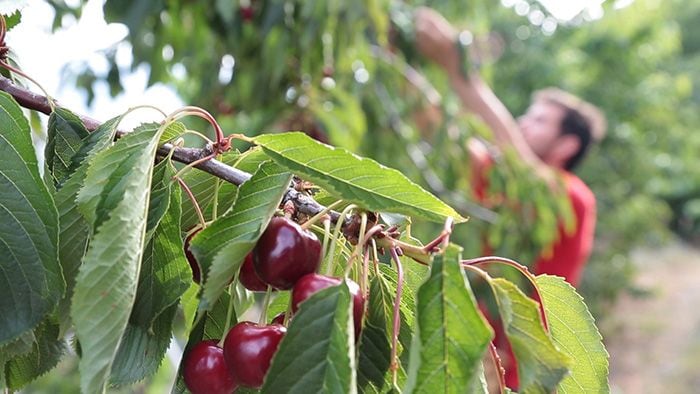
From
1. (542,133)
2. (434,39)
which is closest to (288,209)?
(434,39)

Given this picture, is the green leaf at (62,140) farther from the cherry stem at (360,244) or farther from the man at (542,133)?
the man at (542,133)

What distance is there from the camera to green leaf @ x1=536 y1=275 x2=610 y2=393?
1.97 ft

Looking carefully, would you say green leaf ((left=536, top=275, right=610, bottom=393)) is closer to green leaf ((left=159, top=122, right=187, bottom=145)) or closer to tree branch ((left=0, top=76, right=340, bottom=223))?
tree branch ((left=0, top=76, right=340, bottom=223))

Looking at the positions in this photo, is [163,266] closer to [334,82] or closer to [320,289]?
[320,289]

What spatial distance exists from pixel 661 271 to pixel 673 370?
2.84m

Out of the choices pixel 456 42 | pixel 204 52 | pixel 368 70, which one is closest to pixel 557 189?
pixel 456 42

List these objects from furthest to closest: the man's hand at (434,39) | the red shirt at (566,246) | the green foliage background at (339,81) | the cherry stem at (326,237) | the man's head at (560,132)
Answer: the man's head at (560,132)
the red shirt at (566,246)
the man's hand at (434,39)
the green foliage background at (339,81)
the cherry stem at (326,237)

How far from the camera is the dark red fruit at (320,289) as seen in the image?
50 cm

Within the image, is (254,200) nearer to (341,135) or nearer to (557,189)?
(341,135)

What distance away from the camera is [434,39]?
A: 2.62 metres

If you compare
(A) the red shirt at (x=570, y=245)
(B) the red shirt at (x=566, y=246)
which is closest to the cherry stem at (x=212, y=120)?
(B) the red shirt at (x=566, y=246)

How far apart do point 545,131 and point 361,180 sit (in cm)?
361

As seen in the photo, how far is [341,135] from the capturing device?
6.48ft

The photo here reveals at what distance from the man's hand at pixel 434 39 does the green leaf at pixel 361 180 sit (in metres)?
2.15
